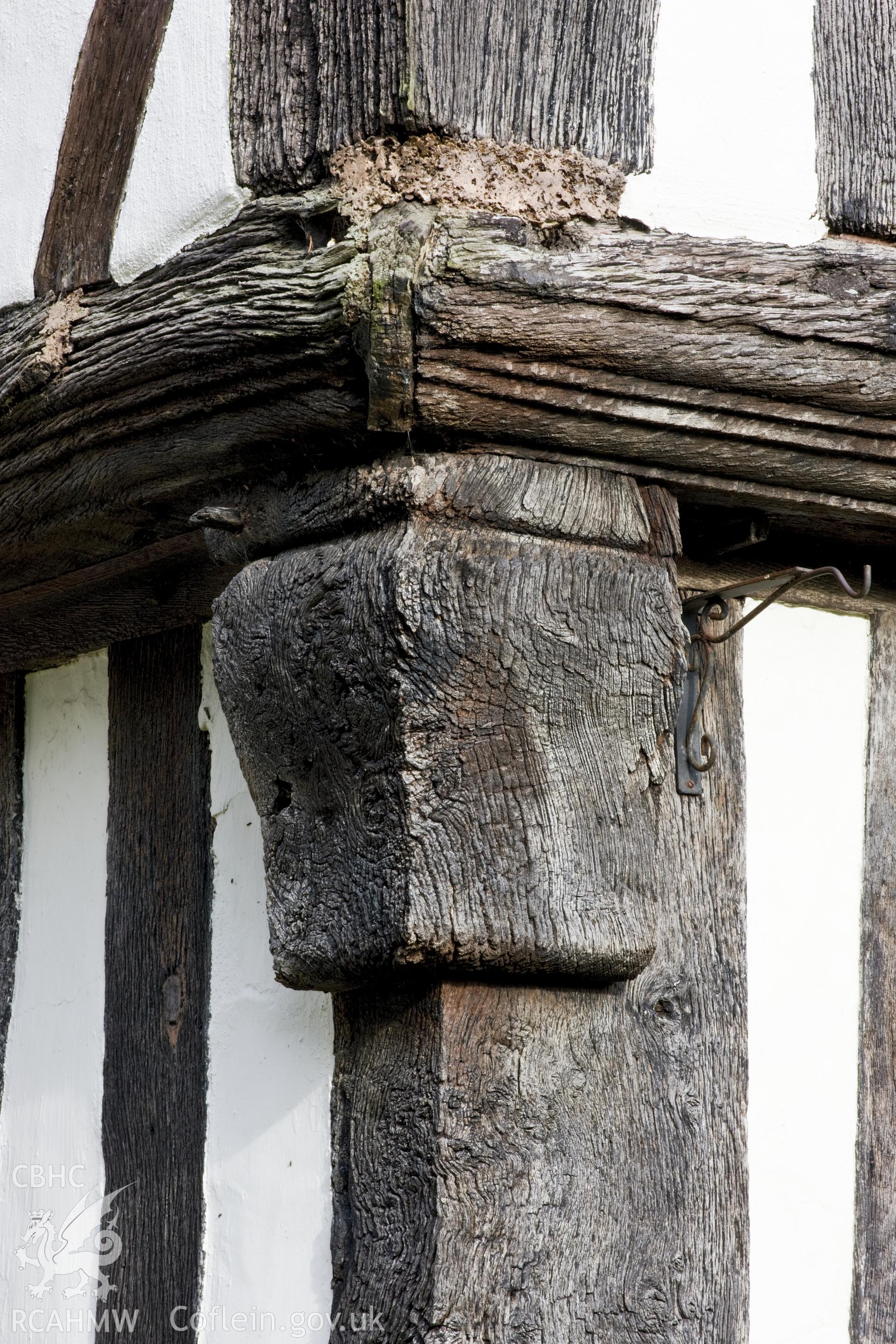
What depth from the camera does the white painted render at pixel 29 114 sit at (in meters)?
1.91

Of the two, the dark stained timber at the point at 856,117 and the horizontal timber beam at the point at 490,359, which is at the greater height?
the dark stained timber at the point at 856,117

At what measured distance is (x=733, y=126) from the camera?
5.30 feet

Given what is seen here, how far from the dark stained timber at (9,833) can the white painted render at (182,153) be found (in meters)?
0.95

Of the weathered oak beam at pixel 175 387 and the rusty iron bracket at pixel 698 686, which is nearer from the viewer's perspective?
the weathered oak beam at pixel 175 387

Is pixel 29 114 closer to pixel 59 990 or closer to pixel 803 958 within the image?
pixel 59 990

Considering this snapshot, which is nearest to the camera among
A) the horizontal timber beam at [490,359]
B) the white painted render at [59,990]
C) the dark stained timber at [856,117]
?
the horizontal timber beam at [490,359]

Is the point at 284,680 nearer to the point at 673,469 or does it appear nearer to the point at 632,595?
the point at 632,595

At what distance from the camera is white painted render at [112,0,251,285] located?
1.61 meters

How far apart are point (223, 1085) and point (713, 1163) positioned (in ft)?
2.11

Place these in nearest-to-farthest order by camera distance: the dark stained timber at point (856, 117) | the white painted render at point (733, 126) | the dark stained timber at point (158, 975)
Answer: the white painted render at point (733, 126)
the dark stained timber at point (856, 117)
the dark stained timber at point (158, 975)

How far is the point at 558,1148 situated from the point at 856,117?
1.28 m

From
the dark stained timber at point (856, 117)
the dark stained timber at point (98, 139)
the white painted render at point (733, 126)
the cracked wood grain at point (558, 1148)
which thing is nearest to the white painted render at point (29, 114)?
the dark stained timber at point (98, 139)

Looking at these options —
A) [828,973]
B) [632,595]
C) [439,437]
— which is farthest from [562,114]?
[828,973]

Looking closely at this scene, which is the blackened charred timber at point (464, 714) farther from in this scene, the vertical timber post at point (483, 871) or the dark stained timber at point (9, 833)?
the dark stained timber at point (9, 833)
